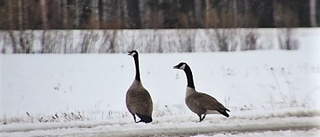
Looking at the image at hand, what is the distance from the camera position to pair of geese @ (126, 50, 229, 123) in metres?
2.10

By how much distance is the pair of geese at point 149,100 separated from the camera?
210cm

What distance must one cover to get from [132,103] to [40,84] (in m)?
0.39

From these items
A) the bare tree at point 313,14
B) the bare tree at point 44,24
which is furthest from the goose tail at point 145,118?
the bare tree at point 313,14

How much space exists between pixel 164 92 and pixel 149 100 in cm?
7

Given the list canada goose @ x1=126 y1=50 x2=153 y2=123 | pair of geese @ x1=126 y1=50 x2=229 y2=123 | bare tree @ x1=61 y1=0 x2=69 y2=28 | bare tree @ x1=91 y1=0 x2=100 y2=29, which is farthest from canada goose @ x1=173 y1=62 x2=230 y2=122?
bare tree @ x1=61 y1=0 x2=69 y2=28

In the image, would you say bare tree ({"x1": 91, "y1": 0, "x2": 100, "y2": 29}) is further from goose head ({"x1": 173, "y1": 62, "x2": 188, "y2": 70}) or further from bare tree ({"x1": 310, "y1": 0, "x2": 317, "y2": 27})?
bare tree ({"x1": 310, "y1": 0, "x2": 317, "y2": 27})

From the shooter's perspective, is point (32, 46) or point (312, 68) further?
point (312, 68)

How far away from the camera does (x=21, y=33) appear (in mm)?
1987

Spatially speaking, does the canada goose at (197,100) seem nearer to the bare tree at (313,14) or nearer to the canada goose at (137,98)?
the canada goose at (137,98)

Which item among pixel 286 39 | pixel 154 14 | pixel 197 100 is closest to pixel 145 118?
pixel 197 100

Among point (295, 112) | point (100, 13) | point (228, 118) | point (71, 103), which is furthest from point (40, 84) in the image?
point (295, 112)

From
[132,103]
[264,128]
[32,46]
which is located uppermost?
[32,46]

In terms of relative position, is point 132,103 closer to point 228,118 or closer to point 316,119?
point 228,118

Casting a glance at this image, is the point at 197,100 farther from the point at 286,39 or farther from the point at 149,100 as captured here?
the point at 286,39
